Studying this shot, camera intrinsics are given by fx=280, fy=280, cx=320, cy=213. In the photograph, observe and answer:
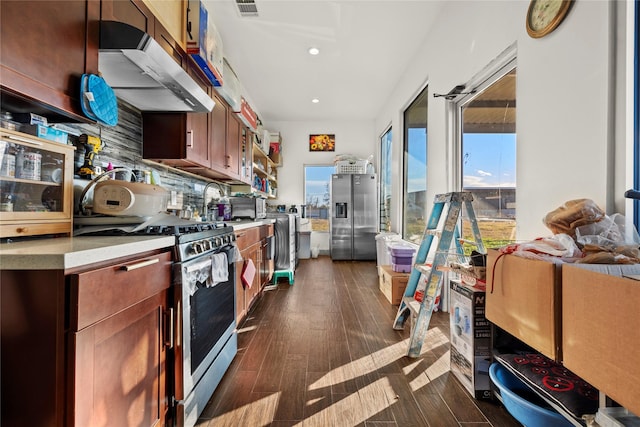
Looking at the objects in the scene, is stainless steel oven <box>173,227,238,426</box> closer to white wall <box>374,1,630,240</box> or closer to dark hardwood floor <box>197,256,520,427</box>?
dark hardwood floor <box>197,256,520,427</box>

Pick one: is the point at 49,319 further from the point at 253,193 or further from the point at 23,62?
the point at 253,193

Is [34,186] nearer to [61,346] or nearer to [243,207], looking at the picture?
[61,346]

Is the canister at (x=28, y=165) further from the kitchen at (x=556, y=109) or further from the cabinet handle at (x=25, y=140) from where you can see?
the kitchen at (x=556, y=109)

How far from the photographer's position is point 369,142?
6238mm

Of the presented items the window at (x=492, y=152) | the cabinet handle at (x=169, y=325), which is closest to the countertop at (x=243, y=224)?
the cabinet handle at (x=169, y=325)

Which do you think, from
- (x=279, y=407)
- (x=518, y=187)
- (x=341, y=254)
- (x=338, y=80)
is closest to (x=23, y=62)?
(x=279, y=407)

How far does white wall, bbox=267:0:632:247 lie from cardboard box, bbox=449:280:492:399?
0.52 meters

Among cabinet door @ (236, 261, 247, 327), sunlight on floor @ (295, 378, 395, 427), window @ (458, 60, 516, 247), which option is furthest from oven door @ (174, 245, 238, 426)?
window @ (458, 60, 516, 247)

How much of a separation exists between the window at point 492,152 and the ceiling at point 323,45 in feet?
3.77

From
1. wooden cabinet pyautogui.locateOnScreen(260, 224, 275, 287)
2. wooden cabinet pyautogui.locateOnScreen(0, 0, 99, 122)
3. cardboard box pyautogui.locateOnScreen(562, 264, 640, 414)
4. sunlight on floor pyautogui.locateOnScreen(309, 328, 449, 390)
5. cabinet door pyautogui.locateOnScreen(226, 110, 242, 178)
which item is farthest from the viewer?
wooden cabinet pyautogui.locateOnScreen(260, 224, 275, 287)

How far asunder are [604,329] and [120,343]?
149cm

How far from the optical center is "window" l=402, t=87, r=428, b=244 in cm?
352

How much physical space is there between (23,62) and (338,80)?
383 centimetres

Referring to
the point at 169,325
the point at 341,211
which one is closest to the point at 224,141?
the point at 169,325
